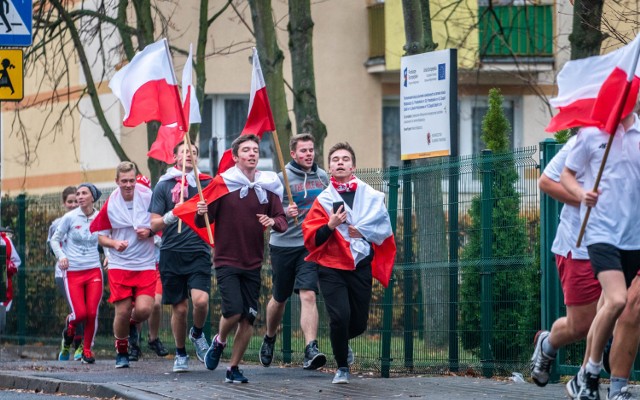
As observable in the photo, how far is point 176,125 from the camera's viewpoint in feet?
49.2

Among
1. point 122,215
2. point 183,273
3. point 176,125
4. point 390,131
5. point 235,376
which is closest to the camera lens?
point 235,376

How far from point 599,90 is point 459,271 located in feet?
11.7

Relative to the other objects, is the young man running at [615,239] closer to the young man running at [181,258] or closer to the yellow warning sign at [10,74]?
the young man running at [181,258]

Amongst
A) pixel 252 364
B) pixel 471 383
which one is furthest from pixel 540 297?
pixel 252 364

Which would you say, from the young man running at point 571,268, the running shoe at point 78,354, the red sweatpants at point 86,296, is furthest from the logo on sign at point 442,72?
the running shoe at point 78,354

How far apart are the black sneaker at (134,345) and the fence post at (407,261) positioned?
382 cm

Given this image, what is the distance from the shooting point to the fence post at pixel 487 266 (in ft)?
41.0

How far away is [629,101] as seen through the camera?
370 inches

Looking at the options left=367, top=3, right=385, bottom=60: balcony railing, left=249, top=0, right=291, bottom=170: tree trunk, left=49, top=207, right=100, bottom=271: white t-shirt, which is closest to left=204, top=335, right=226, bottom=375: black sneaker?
left=49, top=207, right=100, bottom=271: white t-shirt

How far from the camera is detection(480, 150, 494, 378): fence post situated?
12492 mm

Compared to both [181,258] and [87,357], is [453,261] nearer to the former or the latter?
[181,258]

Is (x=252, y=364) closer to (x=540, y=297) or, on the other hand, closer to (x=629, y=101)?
(x=540, y=297)

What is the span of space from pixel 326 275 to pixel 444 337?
1.64 metres

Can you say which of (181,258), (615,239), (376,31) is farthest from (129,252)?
(376,31)
